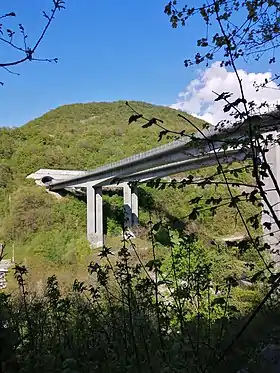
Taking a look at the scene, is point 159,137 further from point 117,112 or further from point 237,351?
point 117,112

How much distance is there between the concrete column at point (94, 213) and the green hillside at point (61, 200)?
2.25 feet

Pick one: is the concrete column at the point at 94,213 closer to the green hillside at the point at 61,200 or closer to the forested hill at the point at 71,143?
the green hillside at the point at 61,200

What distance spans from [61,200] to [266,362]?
27.1m

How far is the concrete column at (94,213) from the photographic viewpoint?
25833 millimetres

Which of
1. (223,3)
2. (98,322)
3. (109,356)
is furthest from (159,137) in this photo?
(98,322)

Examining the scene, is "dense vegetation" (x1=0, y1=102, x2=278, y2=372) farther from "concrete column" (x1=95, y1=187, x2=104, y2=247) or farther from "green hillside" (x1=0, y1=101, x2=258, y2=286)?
"concrete column" (x1=95, y1=187, x2=104, y2=247)

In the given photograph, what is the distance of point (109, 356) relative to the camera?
→ 2080 mm

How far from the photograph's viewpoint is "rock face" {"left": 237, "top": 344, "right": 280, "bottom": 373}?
1.95 metres

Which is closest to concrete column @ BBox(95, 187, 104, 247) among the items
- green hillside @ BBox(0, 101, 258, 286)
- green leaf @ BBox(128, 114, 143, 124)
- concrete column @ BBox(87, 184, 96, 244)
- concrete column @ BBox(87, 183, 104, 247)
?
concrete column @ BBox(87, 183, 104, 247)

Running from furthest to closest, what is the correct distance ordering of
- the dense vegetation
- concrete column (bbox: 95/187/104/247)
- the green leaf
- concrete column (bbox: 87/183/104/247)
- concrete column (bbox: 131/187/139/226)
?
concrete column (bbox: 131/187/139/226)
concrete column (bbox: 87/183/104/247)
concrete column (bbox: 95/187/104/247)
the dense vegetation
the green leaf

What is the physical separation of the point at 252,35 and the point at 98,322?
6.48 feet

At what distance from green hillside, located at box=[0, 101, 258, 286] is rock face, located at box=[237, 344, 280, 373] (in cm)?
1174

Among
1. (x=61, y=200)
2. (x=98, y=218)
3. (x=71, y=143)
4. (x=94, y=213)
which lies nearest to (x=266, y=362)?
(x=98, y=218)

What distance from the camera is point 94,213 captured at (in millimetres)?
26391
